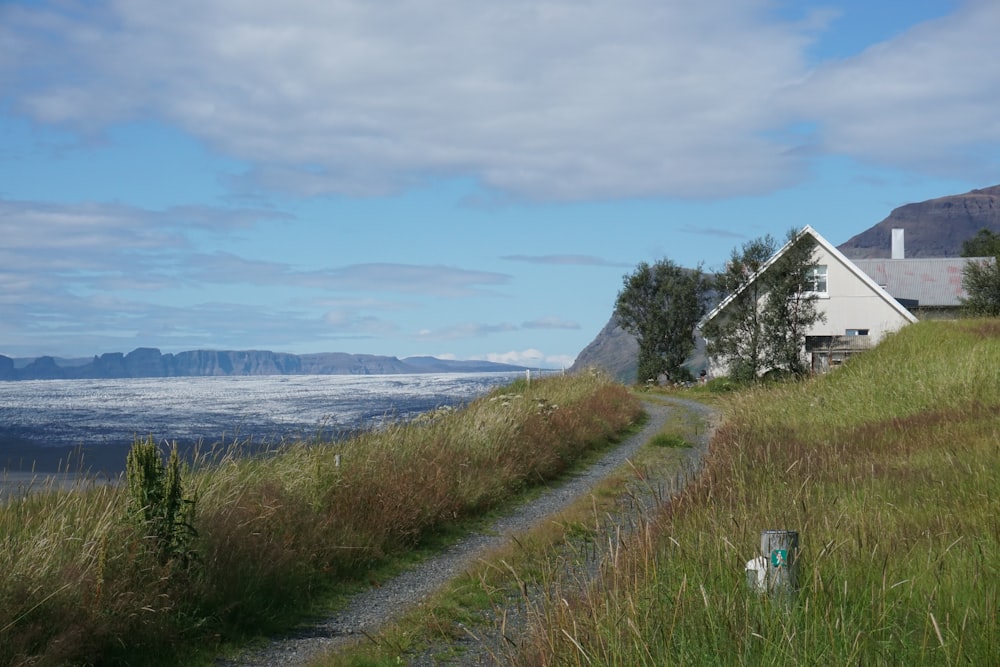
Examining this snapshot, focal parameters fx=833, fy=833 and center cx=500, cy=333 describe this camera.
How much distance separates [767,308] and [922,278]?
21380 mm

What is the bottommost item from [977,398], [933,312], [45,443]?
[45,443]

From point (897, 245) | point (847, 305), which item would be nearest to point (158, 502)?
point (847, 305)

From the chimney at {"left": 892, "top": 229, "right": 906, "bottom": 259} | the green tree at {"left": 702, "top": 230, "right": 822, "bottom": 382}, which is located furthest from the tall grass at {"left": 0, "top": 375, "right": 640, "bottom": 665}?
the chimney at {"left": 892, "top": 229, "right": 906, "bottom": 259}

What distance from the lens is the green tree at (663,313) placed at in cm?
5353

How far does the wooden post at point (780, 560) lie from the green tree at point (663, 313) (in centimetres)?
4887

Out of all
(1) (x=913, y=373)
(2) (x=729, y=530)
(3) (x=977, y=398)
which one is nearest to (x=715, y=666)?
(2) (x=729, y=530)

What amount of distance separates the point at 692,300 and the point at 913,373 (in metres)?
34.4

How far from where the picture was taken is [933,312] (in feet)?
162

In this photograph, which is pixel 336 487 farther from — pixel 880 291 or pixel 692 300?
pixel 692 300

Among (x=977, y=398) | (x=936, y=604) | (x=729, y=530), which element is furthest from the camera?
(x=977, y=398)

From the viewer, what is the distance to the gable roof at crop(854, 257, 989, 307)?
163 feet

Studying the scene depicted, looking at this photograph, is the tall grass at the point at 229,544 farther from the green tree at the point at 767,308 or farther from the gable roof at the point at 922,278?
the gable roof at the point at 922,278

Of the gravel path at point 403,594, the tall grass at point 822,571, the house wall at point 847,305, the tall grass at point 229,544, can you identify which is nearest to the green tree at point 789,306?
the house wall at point 847,305

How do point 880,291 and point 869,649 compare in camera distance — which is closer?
point 869,649
